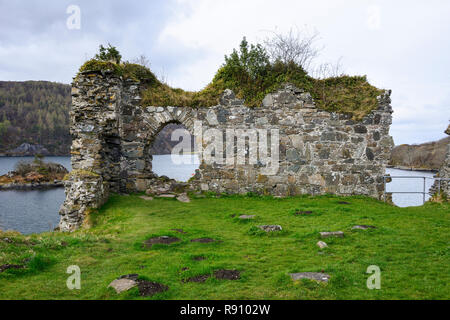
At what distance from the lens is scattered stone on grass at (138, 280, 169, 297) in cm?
376

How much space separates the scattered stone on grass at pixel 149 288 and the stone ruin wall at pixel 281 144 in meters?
7.01

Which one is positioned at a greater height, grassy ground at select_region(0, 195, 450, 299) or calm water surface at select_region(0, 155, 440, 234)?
grassy ground at select_region(0, 195, 450, 299)

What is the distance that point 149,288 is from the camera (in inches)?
153

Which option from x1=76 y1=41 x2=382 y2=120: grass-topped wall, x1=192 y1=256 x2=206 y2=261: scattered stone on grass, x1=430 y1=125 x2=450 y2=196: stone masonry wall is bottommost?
x1=192 y1=256 x2=206 y2=261: scattered stone on grass

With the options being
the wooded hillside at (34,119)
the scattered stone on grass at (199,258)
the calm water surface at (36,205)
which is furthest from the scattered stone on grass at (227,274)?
the wooded hillside at (34,119)

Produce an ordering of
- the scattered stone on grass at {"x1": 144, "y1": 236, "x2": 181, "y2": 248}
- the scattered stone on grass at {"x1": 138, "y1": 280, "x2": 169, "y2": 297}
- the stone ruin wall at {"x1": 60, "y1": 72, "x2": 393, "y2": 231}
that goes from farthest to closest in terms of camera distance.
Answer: the stone ruin wall at {"x1": 60, "y1": 72, "x2": 393, "y2": 231}
the scattered stone on grass at {"x1": 144, "y1": 236, "x2": 181, "y2": 248}
the scattered stone on grass at {"x1": 138, "y1": 280, "x2": 169, "y2": 297}

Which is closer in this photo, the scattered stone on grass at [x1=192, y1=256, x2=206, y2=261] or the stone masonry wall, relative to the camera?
the scattered stone on grass at [x1=192, y1=256, x2=206, y2=261]

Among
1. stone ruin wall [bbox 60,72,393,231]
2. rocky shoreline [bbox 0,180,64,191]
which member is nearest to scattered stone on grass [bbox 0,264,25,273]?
stone ruin wall [bbox 60,72,393,231]

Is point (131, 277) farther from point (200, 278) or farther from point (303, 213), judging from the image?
point (303, 213)

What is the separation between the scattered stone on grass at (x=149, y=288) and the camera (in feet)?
12.3

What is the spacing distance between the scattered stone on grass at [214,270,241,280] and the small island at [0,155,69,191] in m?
43.6

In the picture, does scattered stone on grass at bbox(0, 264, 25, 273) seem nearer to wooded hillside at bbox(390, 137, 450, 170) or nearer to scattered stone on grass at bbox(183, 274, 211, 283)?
scattered stone on grass at bbox(183, 274, 211, 283)

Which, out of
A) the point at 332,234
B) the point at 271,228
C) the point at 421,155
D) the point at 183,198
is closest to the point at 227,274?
the point at 271,228

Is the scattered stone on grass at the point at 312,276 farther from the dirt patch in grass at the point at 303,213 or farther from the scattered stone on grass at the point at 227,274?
the dirt patch in grass at the point at 303,213
